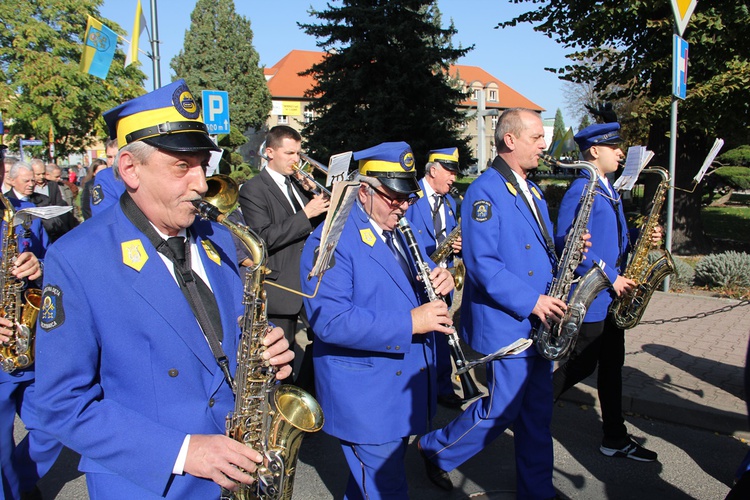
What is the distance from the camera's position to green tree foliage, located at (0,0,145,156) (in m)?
26.0

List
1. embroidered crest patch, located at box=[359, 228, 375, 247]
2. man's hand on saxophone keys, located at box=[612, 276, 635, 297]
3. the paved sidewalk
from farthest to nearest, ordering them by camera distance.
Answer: the paved sidewalk, man's hand on saxophone keys, located at box=[612, 276, 635, 297], embroidered crest patch, located at box=[359, 228, 375, 247]

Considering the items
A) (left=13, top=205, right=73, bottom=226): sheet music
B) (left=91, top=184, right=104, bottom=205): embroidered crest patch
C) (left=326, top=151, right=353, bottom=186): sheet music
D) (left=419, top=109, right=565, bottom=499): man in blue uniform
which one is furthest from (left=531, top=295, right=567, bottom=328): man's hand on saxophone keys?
(left=91, top=184, right=104, bottom=205): embroidered crest patch

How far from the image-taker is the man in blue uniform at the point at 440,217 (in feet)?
18.6

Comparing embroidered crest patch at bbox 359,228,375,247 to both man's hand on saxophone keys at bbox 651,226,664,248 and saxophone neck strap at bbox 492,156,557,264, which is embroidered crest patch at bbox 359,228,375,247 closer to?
saxophone neck strap at bbox 492,156,557,264

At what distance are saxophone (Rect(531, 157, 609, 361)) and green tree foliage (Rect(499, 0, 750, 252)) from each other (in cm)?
675

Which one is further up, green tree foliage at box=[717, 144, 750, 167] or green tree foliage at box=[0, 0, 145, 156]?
green tree foliage at box=[0, 0, 145, 156]

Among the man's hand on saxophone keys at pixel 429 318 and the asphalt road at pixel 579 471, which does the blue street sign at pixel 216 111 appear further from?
the man's hand on saxophone keys at pixel 429 318

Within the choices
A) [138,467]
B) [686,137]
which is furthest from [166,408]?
[686,137]

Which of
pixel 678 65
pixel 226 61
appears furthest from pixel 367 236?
pixel 226 61

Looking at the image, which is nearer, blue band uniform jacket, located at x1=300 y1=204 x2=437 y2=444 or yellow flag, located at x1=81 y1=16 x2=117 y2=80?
blue band uniform jacket, located at x1=300 y1=204 x2=437 y2=444

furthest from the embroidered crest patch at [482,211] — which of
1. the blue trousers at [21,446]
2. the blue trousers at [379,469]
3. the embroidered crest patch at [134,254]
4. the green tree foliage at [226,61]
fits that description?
the green tree foliage at [226,61]

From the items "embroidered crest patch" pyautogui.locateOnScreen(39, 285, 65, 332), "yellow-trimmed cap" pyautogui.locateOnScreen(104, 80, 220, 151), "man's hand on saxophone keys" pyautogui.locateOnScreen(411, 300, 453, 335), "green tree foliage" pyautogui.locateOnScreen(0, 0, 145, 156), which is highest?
"green tree foliage" pyautogui.locateOnScreen(0, 0, 145, 156)

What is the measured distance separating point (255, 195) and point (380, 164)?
210cm

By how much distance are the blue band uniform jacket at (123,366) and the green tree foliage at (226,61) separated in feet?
153
